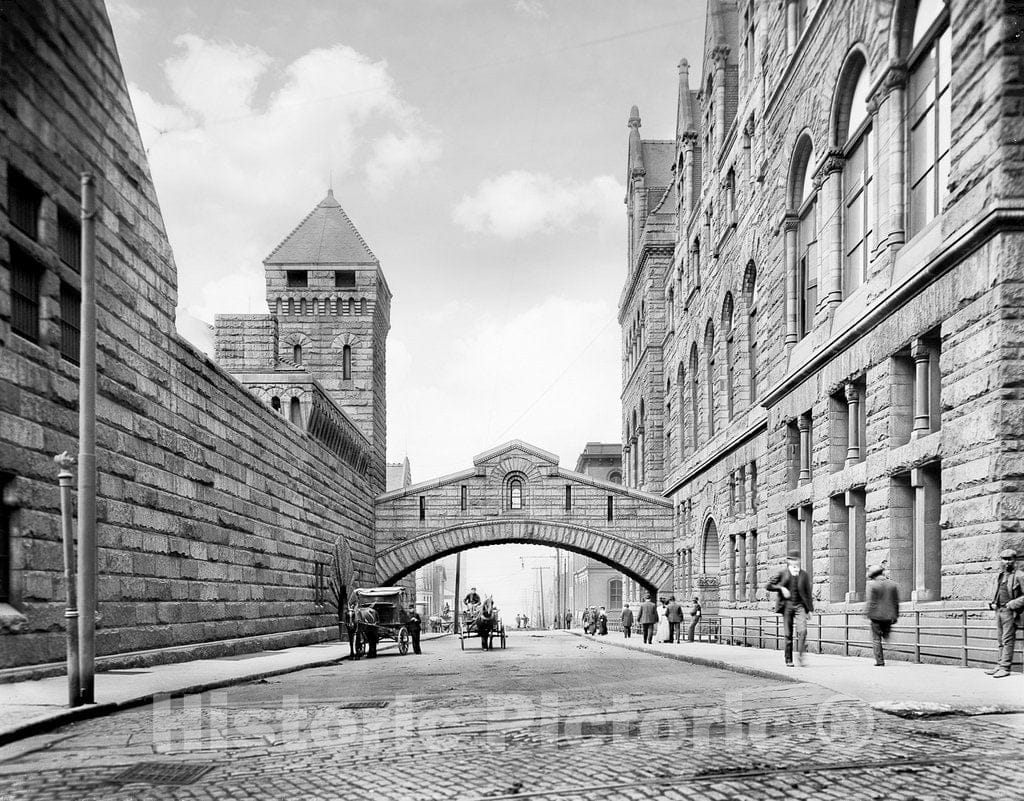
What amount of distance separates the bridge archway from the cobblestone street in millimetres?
Answer: 36016

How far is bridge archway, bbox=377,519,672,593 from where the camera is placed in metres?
48.9

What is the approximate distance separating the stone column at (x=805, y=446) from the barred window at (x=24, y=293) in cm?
1602

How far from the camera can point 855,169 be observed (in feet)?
75.3

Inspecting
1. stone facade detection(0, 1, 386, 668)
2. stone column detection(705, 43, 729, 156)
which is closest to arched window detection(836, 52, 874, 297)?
stone facade detection(0, 1, 386, 668)

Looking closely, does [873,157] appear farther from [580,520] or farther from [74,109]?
[580,520]

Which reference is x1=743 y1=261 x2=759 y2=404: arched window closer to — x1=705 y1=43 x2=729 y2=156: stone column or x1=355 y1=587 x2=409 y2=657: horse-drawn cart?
x1=705 y1=43 x2=729 y2=156: stone column

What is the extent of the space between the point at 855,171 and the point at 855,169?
4 centimetres

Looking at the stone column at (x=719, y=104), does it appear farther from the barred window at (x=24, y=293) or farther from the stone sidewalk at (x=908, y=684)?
the barred window at (x=24, y=293)

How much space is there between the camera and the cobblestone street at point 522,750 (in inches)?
266

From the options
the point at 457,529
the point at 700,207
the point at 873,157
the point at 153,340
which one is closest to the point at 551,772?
the point at 153,340

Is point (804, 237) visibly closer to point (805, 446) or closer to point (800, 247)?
point (800, 247)

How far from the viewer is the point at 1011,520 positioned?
570 inches

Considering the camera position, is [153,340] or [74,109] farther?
[153,340]

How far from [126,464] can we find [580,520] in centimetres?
3318
